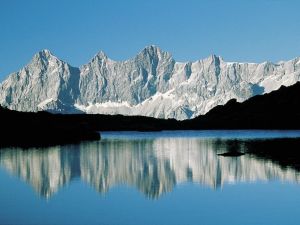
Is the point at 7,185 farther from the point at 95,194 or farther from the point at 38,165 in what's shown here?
the point at 38,165

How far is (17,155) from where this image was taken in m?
132

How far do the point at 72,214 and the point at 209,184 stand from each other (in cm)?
2999

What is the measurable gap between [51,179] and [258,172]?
36.3 meters

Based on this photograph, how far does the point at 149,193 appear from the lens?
71312 millimetres

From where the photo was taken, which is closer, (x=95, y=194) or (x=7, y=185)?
(x=95, y=194)

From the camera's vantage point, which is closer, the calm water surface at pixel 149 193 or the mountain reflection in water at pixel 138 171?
the calm water surface at pixel 149 193

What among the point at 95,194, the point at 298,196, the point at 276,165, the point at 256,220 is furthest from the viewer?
the point at 276,165

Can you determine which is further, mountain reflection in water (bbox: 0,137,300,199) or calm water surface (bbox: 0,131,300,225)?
mountain reflection in water (bbox: 0,137,300,199)

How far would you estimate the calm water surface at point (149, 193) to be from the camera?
181 feet

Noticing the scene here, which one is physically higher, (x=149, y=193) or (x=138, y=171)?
(x=138, y=171)

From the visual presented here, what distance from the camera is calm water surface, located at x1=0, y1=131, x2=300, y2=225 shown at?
181 feet

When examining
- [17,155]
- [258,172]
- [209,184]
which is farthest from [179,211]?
[17,155]

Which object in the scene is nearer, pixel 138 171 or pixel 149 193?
pixel 149 193

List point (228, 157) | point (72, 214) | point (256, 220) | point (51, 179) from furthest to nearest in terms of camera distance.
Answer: point (228, 157)
point (51, 179)
point (72, 214)
point (256, 220)
